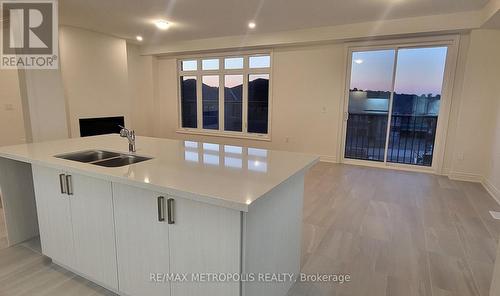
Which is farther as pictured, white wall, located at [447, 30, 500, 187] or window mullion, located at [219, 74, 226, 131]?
window mullion, located at [219, 74, 226, 131]

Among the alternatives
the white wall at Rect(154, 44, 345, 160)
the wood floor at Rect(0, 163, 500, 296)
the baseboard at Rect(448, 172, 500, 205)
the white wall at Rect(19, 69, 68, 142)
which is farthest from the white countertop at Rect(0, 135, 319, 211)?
the white wall at Rect(154, 44, 345, 160)

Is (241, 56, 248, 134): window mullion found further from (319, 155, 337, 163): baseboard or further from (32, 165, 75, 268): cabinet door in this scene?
(32, 165, 75, 268): cabinet door

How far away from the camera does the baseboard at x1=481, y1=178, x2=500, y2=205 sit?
373 cm

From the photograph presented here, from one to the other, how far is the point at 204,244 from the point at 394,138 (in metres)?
5.14

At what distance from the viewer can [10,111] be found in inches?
192

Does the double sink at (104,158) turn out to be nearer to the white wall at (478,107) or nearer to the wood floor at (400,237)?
the wood floor at (400,237)

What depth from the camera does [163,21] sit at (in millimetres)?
5094

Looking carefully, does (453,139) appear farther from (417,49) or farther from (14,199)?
A: (14,199)

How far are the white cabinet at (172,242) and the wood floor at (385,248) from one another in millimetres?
543

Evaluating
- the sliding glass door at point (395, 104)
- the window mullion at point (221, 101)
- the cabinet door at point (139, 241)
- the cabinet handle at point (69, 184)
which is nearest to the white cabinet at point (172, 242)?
the cabinet door at point (139, 241)

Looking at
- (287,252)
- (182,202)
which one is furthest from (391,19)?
(182,202)

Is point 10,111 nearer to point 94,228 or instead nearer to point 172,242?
point 94,228

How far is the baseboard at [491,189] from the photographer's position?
373 centimetres

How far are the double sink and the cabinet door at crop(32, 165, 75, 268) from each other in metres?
0.21
